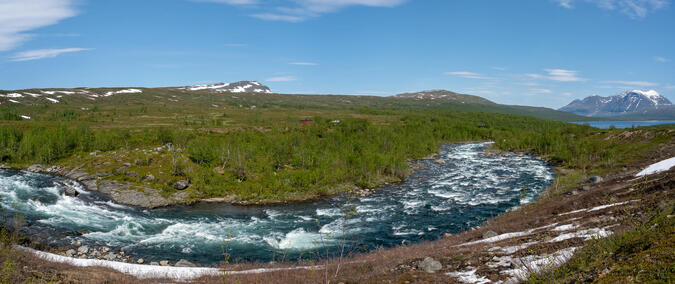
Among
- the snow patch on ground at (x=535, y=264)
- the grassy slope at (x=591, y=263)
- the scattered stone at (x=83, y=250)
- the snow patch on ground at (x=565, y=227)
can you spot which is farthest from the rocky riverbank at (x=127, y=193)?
the snow patch on ground at (x=535, y=264)

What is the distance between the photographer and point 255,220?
3406cm

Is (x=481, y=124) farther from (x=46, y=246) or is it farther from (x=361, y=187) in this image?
(x=46, y=246)

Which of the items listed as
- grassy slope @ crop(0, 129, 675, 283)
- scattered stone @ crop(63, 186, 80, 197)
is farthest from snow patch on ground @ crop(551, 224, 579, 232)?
scattered stone @ crop(63, 186, 80, 197)

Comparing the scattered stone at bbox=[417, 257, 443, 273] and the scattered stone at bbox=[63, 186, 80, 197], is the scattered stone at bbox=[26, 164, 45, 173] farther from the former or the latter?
the scattered stone at bbox=[417, 257, 443, 273]

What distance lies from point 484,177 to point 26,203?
5941 centimetres

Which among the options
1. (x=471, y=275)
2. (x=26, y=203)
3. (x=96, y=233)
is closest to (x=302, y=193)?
(x=96, y=233)

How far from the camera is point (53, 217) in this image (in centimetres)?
3209

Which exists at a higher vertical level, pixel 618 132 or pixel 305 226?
pixel 618 132

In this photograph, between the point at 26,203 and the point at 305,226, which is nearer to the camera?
the point at 305,226

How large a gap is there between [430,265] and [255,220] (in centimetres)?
2482

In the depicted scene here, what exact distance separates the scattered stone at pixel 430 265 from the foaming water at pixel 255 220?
8.37 metres

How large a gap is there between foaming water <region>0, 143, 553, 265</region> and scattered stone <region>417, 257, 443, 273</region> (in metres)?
8.37

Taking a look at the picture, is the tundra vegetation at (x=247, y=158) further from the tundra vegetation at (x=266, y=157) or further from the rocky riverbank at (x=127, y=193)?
the rocky riverbank at (x=127, y=193)

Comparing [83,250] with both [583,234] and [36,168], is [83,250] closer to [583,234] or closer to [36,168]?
[583,234]
